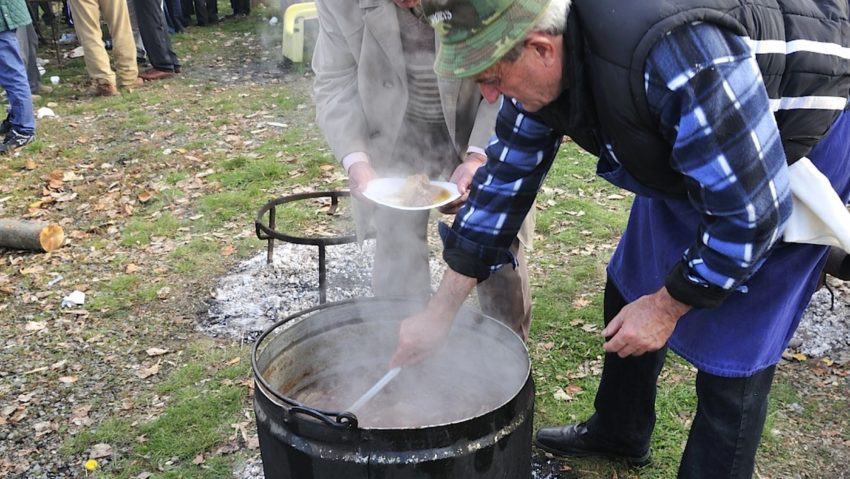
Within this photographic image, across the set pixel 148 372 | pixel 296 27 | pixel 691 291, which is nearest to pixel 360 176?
pixel 691 291

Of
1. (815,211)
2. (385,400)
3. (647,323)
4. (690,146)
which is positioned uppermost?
(690,146)

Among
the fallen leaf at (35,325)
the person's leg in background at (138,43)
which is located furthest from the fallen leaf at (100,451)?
the person's leg in background at (138,43)

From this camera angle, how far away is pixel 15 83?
707cm

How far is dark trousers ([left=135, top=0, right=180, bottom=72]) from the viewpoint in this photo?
9.47 meters

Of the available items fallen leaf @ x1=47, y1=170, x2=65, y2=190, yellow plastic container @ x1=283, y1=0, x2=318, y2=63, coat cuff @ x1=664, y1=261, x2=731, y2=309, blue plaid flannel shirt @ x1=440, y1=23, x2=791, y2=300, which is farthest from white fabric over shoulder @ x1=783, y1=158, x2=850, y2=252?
yellow plastic container @ x1=283, y1=0, x2=318, y2=63

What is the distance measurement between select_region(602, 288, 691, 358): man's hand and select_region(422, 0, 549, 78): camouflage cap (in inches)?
31.7

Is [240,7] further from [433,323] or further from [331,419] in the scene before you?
[331,419]

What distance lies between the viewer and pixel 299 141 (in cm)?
716

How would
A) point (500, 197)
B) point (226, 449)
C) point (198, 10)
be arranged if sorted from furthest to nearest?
point (198, 10), point (226, 449), point (500, 197)

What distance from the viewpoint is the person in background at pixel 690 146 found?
156cm

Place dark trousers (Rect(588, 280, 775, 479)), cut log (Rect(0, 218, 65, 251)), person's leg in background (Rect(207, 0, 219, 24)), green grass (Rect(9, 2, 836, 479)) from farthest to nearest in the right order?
person's leg in background (Rect(207, 0, 219, 24)) < cut log (Rect(0, 218, 65, 251)) < green grass (Rect(9, 2, 836, 479)) < dark trousers (Rect(588, 280, 775, 479))

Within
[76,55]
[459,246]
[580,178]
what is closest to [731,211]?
[459,246]

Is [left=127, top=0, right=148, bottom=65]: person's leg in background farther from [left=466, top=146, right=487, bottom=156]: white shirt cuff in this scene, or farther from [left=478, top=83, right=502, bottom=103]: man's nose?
[left=478, top=83, right=502, bottom=103]: man's nose

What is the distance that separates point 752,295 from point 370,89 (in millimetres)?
1799
